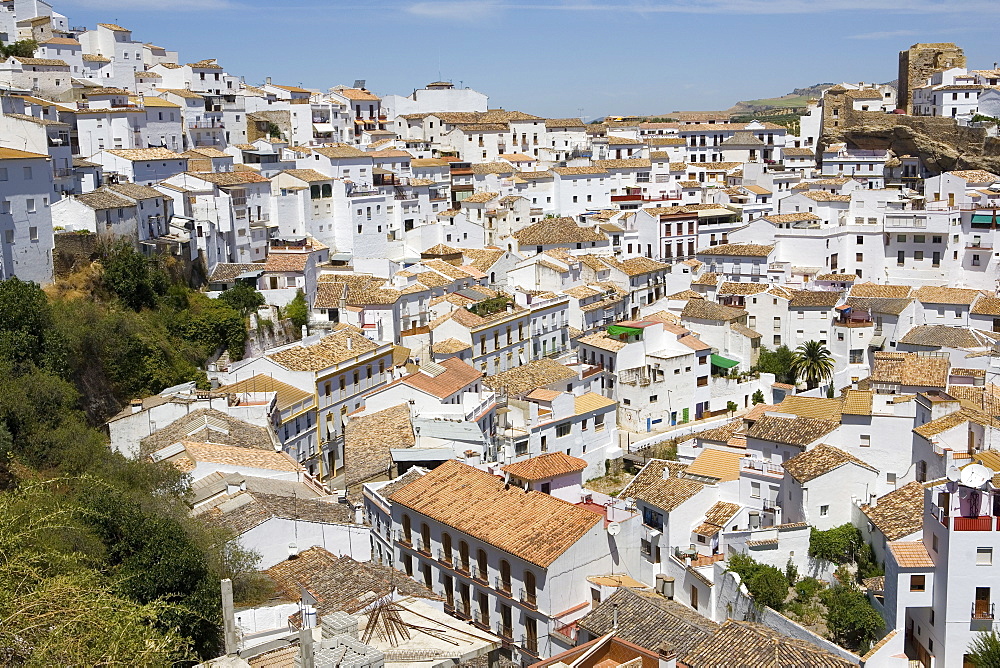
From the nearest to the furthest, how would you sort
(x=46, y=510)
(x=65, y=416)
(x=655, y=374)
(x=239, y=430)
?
(x=46, y=510) < (x=65, y=416) < (x=239, y=430) < (x=655, y=374)

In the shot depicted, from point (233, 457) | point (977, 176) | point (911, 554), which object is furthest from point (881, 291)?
point (233, 457)

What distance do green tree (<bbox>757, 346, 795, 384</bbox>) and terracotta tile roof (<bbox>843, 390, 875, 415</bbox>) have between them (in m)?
11.4

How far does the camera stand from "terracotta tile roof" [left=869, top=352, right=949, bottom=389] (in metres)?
28.8

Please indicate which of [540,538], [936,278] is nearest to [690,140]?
[936,278]

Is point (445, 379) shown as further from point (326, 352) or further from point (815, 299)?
point (815, 299)

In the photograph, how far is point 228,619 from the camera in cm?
1559

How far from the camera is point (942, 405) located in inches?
946

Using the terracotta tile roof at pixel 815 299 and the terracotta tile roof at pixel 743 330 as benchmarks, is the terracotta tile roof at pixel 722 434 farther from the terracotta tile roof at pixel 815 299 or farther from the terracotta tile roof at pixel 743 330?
the terracotta tile roof at pixel 815 299

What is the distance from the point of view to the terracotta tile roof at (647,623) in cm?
1781

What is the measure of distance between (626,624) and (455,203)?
Answer: 39473 millimetres

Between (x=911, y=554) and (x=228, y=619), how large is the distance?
12195mm

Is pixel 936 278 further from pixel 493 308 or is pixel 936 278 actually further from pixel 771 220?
pixel 493 308

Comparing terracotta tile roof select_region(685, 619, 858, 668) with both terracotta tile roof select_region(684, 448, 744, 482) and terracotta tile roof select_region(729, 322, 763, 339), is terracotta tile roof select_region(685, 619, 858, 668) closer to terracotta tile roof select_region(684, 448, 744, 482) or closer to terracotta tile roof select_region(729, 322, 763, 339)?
terracotta tile roof select_region(684, 448, 744, 482)

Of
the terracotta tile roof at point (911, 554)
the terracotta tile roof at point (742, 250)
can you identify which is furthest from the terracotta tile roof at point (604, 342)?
the terracotta tile roof at point (911, 554)
